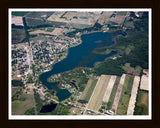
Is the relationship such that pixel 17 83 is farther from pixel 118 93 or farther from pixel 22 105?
pixel 118 93

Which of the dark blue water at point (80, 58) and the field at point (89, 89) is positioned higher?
the dark blue water at point (80, 58)

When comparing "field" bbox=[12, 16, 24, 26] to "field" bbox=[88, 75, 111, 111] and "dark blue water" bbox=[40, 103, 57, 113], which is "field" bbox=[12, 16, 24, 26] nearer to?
"field" bbox=[88, 75, 111, 111]

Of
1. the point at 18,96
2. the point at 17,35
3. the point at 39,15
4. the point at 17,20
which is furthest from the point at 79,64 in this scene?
the point at 39,15

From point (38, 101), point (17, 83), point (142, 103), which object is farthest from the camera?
point (17, 83)

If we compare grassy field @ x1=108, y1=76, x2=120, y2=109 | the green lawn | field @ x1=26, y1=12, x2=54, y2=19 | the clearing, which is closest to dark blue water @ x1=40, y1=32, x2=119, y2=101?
the green lawn

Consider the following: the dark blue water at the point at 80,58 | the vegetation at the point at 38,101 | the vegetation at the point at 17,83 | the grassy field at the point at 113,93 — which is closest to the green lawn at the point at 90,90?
the dark blue water at the point at 80,58

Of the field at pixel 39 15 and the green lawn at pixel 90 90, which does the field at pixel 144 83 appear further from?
the field at pixel 39 15

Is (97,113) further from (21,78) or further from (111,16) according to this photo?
(111,16)
